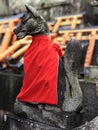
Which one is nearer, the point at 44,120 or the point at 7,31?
the point at 44,120

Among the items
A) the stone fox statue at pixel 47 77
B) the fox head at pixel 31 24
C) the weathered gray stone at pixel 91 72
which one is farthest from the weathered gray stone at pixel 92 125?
the weathered gray stone at pixel 91 72

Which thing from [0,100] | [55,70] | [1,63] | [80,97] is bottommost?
[0,100]

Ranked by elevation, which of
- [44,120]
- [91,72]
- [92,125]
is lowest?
[91,72]

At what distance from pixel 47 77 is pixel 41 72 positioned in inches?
5.4

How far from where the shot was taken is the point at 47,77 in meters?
5.07

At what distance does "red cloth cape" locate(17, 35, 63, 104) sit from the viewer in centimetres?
507

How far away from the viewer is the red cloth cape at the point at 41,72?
5.07m

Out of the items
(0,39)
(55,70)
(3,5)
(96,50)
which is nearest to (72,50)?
(55,70)

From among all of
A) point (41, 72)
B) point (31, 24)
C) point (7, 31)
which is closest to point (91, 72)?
point (41, 72)

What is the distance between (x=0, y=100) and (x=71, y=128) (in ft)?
10.8

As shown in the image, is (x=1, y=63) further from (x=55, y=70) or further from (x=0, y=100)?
(x=55, y=70)

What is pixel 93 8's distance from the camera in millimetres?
10273

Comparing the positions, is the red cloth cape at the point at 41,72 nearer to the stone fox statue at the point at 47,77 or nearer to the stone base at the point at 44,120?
the stone fox statue at the point at 47,77

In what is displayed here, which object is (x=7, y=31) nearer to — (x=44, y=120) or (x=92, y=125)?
(x=44, y=120)
